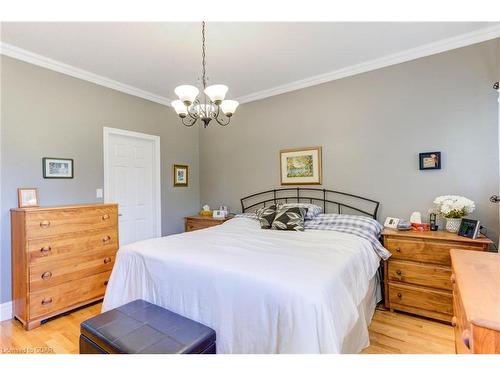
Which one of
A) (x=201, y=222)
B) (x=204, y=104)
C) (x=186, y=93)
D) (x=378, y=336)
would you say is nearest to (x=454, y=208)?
(x=378, y=336)

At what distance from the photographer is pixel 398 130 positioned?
2.79m

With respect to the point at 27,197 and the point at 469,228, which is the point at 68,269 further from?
the point at 469,228

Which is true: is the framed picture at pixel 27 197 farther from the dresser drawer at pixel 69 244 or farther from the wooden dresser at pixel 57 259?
the dresser drawer at pixel 69 244

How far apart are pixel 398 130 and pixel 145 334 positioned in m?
3.00

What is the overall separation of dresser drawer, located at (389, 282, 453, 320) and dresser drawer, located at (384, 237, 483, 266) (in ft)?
0.88

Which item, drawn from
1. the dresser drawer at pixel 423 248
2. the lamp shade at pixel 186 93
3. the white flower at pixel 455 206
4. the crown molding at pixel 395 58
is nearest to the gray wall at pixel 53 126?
the lamp shade at pixel 186 93

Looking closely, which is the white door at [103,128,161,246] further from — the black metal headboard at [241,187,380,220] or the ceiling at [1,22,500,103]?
the black metal headboard at [241,187,380,220]

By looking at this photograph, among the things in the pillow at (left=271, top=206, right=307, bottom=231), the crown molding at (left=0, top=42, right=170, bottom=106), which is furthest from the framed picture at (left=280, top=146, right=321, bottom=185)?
the crown molding at (left=0, top=42, right=170, bottom=106)

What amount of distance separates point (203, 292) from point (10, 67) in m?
2.91

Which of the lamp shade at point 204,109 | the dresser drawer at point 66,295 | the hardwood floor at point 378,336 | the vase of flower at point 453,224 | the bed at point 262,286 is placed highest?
the lamp shade at point 204,109

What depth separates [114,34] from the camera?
7.43 feet

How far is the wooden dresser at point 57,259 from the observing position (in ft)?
7.43

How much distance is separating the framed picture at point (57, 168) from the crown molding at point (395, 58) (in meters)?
2.64
